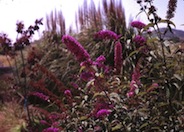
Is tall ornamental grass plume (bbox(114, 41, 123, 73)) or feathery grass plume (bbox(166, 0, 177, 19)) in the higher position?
feathery grass plume (bbox(166, 0, 177, 19))

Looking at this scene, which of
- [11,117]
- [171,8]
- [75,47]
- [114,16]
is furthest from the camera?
[114,16]

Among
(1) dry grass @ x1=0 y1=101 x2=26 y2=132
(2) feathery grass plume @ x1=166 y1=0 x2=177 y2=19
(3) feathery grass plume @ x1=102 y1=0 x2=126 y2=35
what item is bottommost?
(1) dry grass @ x1=0 y1=101 x2=26 y2=132

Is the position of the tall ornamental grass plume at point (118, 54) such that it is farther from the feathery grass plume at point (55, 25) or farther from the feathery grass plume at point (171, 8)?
the feathery grass plume at point (55, 25)

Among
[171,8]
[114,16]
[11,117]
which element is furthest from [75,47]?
[114,16]

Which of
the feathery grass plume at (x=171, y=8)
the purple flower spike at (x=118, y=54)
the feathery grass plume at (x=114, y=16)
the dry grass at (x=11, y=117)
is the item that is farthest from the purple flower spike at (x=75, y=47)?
the feathery grass plume at (x=114, y=16)

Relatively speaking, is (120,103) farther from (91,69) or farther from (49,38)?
(49,38)

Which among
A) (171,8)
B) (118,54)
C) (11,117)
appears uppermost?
(171,8)

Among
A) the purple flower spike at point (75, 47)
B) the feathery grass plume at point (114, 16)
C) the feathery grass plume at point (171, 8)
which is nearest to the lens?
the purple flower spike at point (75, 47)

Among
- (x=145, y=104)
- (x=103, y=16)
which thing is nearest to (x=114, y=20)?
(x=103, y=16)

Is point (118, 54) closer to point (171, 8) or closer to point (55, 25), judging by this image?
point (171, 8)

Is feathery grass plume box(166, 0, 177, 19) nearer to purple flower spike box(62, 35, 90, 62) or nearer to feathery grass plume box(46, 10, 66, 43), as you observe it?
purple flower spike box(62, 35, 90, 62)

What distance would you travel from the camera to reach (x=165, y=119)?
2.46 meters

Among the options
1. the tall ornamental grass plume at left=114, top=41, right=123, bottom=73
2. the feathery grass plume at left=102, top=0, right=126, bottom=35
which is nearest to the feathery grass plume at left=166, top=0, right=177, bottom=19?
the tall ornamental grass plume at left=114, top=41, right=123, bottom=73

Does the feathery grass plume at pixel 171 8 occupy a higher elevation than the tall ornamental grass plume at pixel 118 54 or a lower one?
higher
